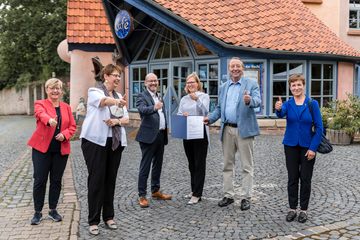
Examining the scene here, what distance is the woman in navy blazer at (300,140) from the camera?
4.76 meters

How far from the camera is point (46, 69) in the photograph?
28.4m

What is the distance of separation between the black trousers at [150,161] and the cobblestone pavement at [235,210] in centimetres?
25

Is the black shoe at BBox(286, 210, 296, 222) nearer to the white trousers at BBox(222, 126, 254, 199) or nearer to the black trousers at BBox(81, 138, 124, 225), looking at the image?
the white trousers at BBox(222, 126, 254, 199)

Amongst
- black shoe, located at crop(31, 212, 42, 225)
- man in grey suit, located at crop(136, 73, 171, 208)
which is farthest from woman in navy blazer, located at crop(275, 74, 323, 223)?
black shoe, located at crop(31, 212, 42, 225)

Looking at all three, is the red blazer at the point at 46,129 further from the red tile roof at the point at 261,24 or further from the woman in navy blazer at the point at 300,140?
the red tile roof at the point at 261,24

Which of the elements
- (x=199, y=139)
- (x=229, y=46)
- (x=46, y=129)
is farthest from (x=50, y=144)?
(x=229, y=46)

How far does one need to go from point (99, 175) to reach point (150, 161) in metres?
1.23

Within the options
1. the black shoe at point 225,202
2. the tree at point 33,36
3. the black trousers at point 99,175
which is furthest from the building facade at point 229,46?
the tree at point 33,36

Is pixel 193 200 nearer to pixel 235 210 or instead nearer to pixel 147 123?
pixel 235 210

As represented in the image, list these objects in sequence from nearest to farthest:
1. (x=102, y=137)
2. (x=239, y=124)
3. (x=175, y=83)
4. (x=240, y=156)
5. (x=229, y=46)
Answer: (x=102, y=137), (x=239, y=124), (x=240, y=156), (x=229, y=46), (x=175, y=83)

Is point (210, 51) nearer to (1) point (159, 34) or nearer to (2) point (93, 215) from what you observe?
(1) point (159, 34)

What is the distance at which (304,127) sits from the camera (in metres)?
4.80

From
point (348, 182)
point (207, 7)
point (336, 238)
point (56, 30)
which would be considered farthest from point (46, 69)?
point (336, 238)

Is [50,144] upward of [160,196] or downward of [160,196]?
upward
